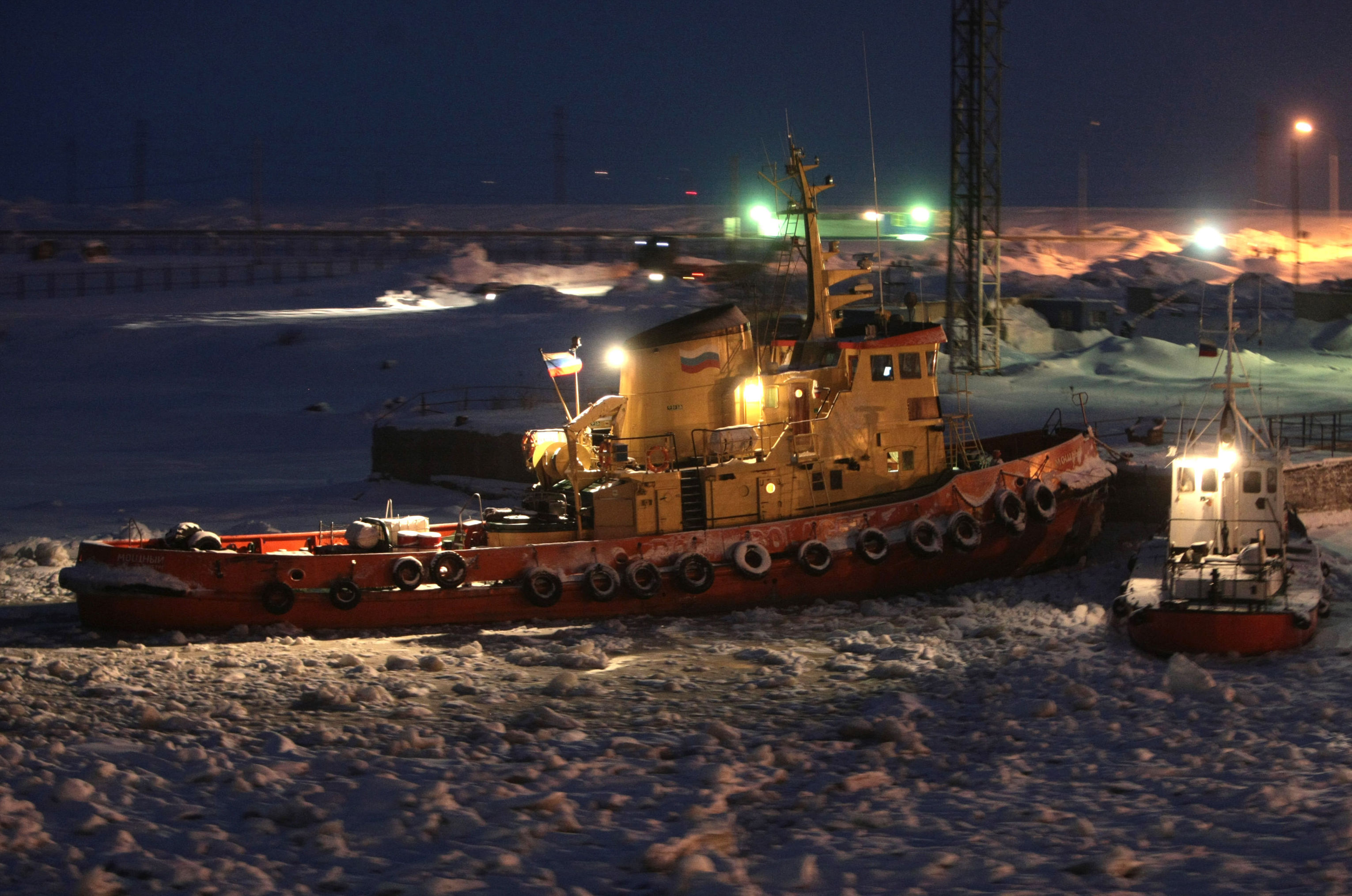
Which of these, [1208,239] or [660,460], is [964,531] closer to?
[660,460]

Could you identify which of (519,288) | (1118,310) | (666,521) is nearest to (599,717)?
(666,521)

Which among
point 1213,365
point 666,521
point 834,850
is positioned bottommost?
point 834,850

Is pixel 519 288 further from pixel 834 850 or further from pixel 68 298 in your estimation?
pixel 834 850

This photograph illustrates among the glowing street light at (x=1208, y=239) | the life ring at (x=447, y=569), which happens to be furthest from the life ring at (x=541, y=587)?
the glowing street light at (x=1208, y=239)

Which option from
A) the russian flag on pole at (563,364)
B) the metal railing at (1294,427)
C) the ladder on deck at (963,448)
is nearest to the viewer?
the russian flag on pole at (563,364)

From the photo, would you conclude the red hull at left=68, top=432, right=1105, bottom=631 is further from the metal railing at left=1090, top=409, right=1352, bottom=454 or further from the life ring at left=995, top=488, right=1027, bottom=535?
the metal railing at left=1090, top=409, right=1352, bottom=454

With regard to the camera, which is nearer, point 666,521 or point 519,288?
point 666,521

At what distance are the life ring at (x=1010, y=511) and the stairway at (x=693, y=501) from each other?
11.5 feet

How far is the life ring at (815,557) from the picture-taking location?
1503 cm

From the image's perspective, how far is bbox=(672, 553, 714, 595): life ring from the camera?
48.2ft

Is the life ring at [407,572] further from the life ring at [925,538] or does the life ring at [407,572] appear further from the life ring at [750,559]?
the life ring at [925,538]

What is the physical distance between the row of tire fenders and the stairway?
0.49 m

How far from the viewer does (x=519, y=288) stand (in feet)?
145

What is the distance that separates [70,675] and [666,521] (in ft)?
20.2
